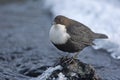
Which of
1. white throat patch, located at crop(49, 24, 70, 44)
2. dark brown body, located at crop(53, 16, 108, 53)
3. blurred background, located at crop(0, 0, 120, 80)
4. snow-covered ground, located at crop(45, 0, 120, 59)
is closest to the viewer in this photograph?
white throat patch, located at crop(49, 24, 70, 44)

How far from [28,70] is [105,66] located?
1121 mm

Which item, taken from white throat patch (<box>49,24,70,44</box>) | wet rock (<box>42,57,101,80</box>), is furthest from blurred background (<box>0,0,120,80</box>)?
white throat patch (<box>49,24,70,44</box>)

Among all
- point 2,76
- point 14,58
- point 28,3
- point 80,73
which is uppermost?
point 28,3

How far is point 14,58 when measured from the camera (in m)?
7.26

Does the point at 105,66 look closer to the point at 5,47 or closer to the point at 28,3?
the point at 5,47

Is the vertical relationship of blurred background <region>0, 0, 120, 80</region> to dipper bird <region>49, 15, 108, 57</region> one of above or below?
above

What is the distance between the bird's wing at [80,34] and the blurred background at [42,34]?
1.90 ft

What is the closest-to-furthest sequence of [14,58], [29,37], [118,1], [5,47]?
1. [14,58]
2. [5,47]
3. [29,37]
4. [118,1]

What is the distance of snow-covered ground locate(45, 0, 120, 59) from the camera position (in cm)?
789

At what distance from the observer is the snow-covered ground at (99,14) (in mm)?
7891

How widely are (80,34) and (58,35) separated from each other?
47 cm

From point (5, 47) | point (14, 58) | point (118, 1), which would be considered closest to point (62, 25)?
point (14, 58)

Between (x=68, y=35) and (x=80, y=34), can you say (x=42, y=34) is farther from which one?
(x=68, y=35)

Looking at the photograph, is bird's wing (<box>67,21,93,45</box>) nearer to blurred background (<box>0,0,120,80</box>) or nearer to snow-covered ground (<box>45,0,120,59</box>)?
blurred background (<box>0,0,120,80</box>)
